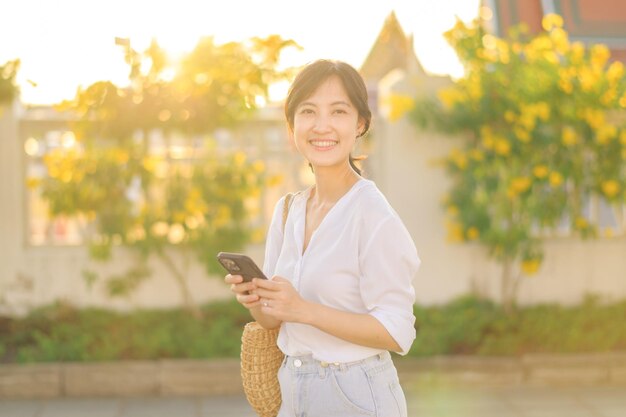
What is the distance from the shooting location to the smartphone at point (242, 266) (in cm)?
245

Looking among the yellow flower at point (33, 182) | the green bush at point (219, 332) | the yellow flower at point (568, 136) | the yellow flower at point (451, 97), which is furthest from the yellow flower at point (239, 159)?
the yellow flower at point (568, 136)

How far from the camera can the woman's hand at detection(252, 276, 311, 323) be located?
7.83 ft

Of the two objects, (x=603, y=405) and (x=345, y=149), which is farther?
(x=603, y=405)

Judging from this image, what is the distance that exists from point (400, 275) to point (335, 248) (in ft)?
0.54

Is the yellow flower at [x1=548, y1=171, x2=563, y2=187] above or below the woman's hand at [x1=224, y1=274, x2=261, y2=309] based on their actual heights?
below

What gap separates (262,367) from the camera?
2.70m

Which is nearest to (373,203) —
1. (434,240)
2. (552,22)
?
(552,22)

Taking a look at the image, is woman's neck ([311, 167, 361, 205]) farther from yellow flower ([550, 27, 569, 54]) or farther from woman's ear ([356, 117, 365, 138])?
yellow flower ([550, 27, 569, 54])

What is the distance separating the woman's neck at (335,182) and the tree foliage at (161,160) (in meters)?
5.32

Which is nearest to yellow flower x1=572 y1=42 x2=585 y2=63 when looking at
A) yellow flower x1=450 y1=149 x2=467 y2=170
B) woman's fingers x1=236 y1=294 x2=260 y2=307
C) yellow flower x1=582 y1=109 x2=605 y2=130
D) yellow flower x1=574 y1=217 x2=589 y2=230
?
yellow flower x1=582 y1=109 x2=605 y2=130

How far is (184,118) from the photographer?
8.11 meters

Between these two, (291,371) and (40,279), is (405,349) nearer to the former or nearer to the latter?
(291,371)

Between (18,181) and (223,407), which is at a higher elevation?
(18,181)

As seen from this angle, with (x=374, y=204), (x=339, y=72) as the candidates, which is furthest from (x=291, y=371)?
(x=339, y=72)
